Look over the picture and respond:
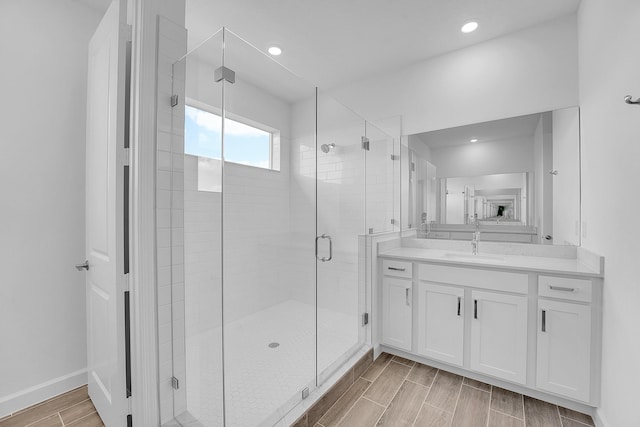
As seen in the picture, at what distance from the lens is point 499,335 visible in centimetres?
194

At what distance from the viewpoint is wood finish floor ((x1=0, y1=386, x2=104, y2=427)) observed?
1.58 metres

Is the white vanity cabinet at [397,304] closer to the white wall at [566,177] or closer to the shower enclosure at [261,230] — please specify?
→ the shower enclosure at [261,230]

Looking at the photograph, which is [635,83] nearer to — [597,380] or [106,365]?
[597,380]

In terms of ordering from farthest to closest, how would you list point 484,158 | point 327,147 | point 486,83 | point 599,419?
1. point 484,158
2. point 486,83
3. point 327,147
4. point 599,419

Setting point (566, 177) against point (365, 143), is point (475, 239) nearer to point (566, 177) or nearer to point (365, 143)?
point (566, 177)

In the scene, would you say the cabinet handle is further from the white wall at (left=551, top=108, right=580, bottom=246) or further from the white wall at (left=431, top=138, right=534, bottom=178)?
the white wall at (left=431, top=138, right=534, bottom=178)

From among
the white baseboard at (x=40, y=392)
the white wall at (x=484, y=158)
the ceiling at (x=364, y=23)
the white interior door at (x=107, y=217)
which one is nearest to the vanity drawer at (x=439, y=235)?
the white wall at (x=484, y=158)

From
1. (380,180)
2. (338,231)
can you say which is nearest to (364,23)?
(380,180)

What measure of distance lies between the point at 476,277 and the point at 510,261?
32cm

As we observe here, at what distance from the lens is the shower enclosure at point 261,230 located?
1.41m

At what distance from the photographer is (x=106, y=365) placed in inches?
59.8

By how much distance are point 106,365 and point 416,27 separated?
3.15 metres

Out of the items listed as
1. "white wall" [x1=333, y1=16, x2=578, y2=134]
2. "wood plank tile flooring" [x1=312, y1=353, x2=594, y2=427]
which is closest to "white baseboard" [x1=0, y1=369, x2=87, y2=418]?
"wood plank tile flooring" [x1=312, y1=353, x2=594, y2=427]

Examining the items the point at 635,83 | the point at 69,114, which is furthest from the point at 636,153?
the point at 69,114
